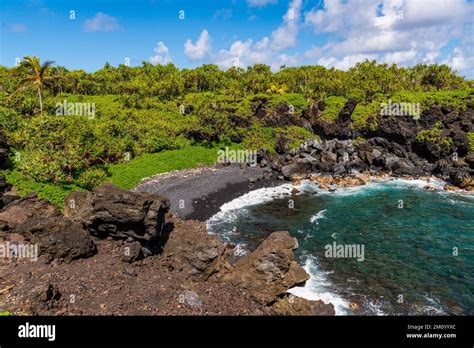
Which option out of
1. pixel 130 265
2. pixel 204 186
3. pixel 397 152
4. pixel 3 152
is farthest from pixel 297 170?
pixel 3 152

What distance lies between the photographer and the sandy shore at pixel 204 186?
4403 centimetres

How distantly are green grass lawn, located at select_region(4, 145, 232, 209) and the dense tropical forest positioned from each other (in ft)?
0.58

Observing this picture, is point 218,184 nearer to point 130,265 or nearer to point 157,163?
point 157,163

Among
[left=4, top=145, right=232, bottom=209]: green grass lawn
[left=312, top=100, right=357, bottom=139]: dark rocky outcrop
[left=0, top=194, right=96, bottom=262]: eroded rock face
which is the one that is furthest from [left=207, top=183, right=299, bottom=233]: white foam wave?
[left=312, top=100, right=357, bottom=139]: dark rocky outcrop

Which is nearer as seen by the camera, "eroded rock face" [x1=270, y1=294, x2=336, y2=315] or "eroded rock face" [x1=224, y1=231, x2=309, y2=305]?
"eroded rock face" [x1=270, y1=294, x2=336, y2=315]

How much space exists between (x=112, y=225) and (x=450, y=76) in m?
102

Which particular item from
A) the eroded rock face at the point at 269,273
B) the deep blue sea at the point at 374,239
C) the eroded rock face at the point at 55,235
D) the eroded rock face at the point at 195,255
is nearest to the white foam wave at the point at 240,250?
the deep blue sea at the point at 374,239

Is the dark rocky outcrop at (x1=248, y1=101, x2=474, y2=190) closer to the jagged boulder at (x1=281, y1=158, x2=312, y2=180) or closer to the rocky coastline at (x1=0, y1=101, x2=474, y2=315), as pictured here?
the jagged boulder at (x1=281, y1=158, x2=312, y2=180)

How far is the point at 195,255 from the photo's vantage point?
26.2m

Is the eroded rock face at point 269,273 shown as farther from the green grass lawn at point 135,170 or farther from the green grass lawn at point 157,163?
the green grass lawn at point 157,163

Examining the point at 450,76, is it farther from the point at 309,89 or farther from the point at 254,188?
the point at 254,188

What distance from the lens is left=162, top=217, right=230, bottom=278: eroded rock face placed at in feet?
85.0

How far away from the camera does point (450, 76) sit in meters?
93.2

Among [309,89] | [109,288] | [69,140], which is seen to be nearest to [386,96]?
[309,89]
